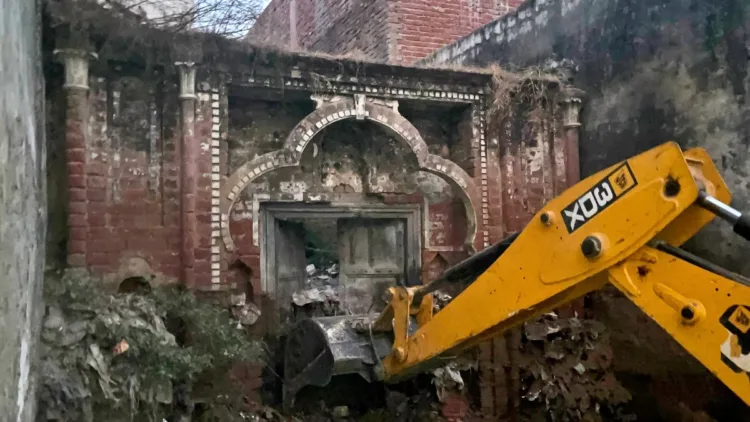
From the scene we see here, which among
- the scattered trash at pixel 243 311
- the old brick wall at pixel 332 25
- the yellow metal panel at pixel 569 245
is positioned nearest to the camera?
the yellow metal panel at pixel 569 245

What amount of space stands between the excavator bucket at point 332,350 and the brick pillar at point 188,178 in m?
1.03

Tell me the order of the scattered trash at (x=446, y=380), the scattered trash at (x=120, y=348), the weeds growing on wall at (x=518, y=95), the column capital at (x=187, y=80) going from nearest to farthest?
the scattered trash at (x=120, y=348) → the column capital at (x=187, y=80) → the scattered trash at (x=446, y=380) → the weeds growing on wall at (x=518, y=95)

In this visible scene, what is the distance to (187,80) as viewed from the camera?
16.3 ft

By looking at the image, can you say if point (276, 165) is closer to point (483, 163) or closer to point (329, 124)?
point (329, 124)

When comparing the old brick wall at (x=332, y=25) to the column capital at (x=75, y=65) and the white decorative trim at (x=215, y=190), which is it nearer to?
the white decorative trim at (x=215, y=190)

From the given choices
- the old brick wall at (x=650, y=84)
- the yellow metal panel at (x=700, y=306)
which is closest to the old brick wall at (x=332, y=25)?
the old brick wall at (x=650, y=84)

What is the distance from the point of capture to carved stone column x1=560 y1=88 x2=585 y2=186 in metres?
6.27

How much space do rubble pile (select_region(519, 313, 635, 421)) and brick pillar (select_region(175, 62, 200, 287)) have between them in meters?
3.23

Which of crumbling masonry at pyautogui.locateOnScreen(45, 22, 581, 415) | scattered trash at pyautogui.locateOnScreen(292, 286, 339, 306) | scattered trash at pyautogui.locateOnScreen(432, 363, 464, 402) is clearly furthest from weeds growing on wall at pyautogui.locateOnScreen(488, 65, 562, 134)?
scattered trash at pyautogui.locateOnScreen(432, 363, 464, 402)

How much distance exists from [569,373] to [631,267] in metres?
3.42

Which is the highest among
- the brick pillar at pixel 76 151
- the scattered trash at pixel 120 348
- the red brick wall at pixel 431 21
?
the red brick wall at pixel 431 21

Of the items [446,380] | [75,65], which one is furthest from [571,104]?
[75,65]

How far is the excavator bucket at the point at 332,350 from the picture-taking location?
432 centimetres

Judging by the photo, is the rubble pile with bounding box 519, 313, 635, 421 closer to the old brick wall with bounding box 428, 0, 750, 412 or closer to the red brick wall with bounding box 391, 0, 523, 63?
the old brick wall with bounding box 428, 0, 750, 412
